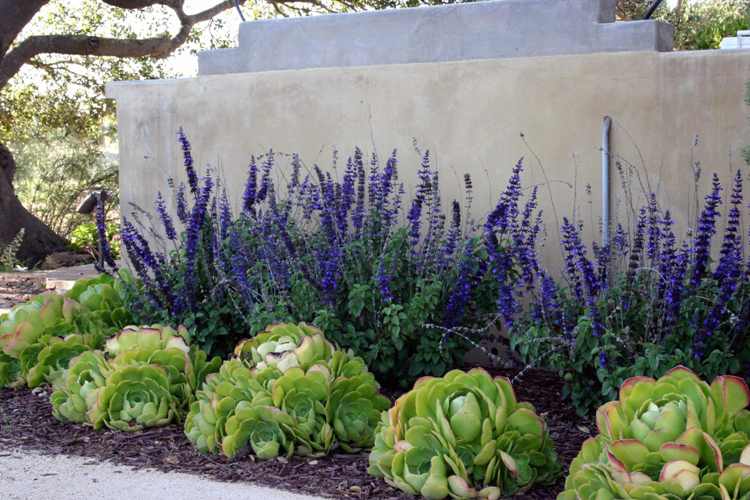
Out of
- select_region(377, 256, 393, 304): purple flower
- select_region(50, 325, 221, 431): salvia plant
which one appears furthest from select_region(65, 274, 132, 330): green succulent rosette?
select_region(377, 256, 393, 304): purple flower

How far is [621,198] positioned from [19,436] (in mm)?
3492

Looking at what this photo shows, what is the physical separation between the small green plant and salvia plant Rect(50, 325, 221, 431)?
7576mm

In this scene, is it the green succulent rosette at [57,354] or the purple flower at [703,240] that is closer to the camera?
the purple flower at [703,240]

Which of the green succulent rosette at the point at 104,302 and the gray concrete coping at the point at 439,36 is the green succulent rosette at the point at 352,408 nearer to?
the green succulent rosette at the point at 104,302

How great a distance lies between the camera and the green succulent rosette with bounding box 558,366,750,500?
301cm

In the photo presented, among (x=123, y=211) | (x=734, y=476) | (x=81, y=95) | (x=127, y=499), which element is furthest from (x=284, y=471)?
(x=81, y=95)

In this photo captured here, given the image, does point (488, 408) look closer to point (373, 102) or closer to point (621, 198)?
point (621, 198)

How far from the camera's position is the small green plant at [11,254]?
1191cm

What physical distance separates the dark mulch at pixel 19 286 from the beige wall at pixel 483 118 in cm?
279

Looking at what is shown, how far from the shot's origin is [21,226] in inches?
527

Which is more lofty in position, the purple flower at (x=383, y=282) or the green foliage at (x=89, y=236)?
the purple flower at (x=383, y=282)

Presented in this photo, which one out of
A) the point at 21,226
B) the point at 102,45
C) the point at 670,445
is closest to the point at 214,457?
the point at 670,445

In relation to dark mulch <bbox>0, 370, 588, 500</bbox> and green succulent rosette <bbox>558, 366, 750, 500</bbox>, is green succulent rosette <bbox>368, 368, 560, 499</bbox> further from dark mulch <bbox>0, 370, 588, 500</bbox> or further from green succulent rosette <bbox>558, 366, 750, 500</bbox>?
green succulent rosette <bbox>558, 366, 750, 500</bbox>

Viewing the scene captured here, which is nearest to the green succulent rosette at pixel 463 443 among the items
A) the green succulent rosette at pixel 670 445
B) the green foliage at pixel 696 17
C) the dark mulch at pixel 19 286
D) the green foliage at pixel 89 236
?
the green succulent rosette at pixel 670 445
